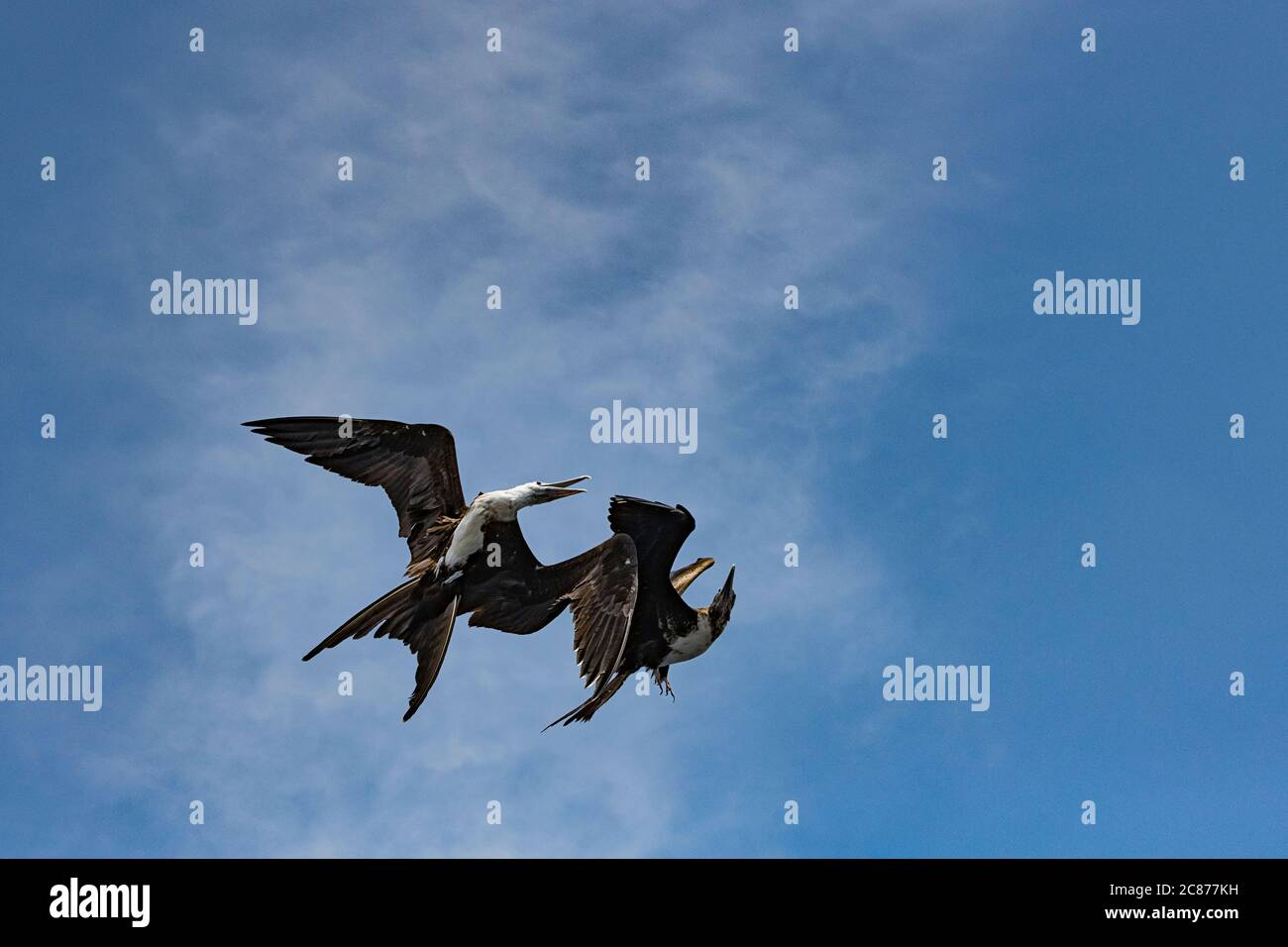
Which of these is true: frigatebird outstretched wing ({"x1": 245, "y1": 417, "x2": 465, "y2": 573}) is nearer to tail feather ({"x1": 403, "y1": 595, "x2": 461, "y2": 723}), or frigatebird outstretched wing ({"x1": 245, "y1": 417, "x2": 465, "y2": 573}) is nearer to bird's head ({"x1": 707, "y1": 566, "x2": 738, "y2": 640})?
tail feather ({"x1": 403, "y1": 595, "x2": 461, "y2": 723})

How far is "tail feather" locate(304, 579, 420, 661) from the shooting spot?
2061 centimetres

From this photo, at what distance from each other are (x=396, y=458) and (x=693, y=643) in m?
6.49

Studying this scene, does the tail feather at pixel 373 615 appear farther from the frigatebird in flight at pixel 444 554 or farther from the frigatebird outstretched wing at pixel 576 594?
the frigatebird outstretched wing at pixel 576 594

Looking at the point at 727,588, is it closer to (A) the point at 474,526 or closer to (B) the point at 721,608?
(B) the point at 721,608

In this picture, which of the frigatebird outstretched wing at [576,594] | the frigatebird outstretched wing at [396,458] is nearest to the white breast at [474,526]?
the frigatebird outstretched wing at [576,594]

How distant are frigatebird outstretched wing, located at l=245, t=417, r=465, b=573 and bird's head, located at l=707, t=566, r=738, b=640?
5098 mm

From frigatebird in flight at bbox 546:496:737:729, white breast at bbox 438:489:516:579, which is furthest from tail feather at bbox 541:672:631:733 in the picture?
white breast at bbox 438:489:516:579

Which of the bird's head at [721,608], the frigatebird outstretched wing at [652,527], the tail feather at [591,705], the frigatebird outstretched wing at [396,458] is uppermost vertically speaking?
the frigatebird outstretched wing at [396,458]

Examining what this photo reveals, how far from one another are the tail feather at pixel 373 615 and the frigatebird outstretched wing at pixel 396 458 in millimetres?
761

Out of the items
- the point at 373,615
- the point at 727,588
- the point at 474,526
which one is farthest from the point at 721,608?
the point at 373,615

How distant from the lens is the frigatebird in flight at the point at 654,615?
20.7 m
